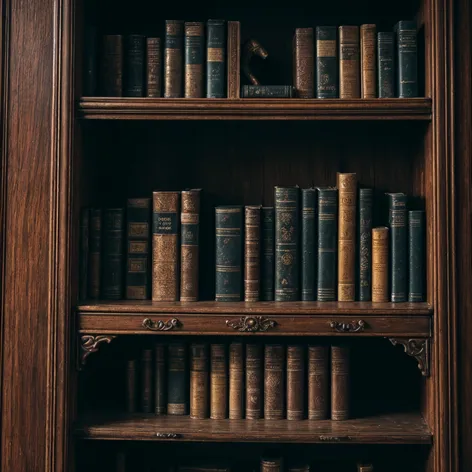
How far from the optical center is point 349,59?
2.49 meters

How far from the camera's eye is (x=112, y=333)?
2.41m

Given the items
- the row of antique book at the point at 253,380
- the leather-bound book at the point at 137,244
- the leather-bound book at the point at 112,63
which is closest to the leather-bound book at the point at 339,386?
the row of antique book at the point at 253,380

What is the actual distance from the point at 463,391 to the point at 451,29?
3.58 ft

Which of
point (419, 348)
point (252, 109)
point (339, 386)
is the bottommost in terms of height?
point (339, 386)

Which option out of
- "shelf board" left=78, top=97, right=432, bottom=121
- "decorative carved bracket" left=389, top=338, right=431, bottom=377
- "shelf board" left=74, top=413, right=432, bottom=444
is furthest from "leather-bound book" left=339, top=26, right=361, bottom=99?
"shelf board" left=74, top=413, right=432, bottom=444

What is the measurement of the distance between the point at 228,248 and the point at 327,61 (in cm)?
68

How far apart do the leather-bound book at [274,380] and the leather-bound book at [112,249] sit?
1.75 ft

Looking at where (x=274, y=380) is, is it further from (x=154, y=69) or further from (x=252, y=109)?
(x=154, y=69)

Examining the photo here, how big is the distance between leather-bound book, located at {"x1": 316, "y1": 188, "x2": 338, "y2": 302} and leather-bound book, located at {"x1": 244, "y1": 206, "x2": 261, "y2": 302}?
20 centimetres

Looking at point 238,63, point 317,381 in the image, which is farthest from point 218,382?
point 238,63

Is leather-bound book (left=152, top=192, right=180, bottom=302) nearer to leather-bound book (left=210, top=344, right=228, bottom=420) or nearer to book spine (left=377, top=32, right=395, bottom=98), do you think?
leather-bound book (left=210, top=344, right=228, bottom=420)

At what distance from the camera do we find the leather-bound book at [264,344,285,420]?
8.20 ft

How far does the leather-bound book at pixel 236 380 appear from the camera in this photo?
8.26 ft

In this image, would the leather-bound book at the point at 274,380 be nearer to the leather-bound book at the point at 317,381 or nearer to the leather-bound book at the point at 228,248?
the leather-bound book at the point at 317,381
